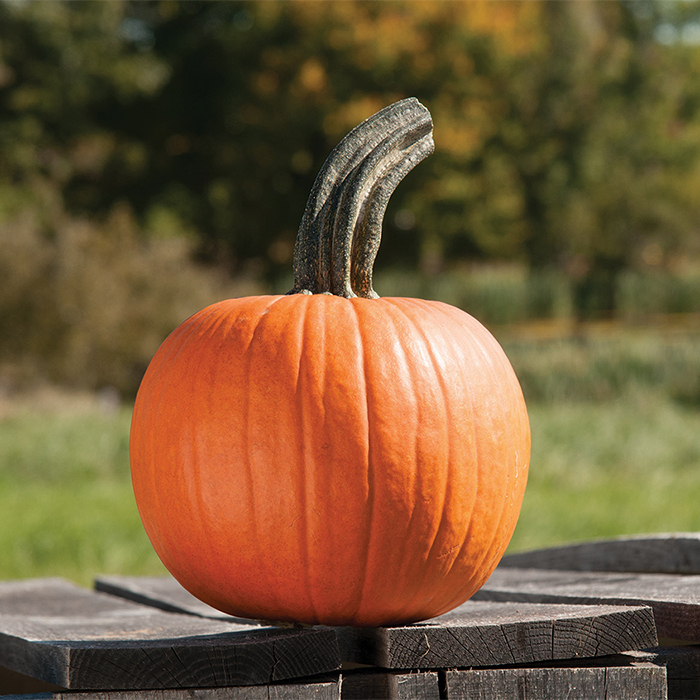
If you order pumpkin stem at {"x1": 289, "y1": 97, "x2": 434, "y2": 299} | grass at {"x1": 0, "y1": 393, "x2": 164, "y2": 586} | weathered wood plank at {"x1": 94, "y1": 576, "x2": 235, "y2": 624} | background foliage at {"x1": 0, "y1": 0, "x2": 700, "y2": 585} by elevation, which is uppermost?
background foliage at {"x1": 0, "y1": 0, "x2": 700, "y2": 585}

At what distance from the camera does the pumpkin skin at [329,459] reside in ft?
5.38

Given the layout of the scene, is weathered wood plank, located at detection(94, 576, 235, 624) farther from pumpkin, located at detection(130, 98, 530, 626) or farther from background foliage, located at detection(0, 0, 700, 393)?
background foliage, located at detection(0, 0, 700, 393)

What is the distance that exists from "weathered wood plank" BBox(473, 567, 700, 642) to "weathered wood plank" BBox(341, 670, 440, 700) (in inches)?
21.6

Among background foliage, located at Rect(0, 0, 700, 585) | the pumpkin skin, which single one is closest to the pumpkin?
the pumpkin skin

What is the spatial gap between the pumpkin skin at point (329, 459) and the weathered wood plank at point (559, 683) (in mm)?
202

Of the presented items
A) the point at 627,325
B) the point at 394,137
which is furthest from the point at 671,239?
the point at 394,137

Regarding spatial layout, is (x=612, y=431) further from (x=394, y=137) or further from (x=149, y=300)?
(x=149, y=300)

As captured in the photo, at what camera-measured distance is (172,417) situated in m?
1.73

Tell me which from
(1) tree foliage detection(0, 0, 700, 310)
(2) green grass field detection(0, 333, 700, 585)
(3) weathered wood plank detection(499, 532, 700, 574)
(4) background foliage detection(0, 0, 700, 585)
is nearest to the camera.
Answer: (3) weathered wood plank detection(499, 532, 700, 574)

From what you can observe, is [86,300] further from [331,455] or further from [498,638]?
[498,638]

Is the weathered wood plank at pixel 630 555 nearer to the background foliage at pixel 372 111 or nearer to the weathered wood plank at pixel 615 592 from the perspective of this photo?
the weathered wood plank at pixel 615 592

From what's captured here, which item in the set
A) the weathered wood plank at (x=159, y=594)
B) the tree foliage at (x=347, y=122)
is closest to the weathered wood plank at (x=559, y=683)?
the weathered wood plank at (x=159, y=594)

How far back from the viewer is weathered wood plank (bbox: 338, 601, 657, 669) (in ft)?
5.23

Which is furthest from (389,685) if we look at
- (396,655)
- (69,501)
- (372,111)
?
(372,111)
